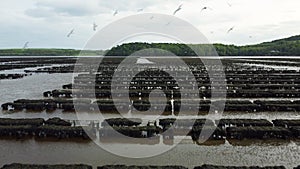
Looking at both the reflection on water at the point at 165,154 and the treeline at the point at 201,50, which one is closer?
the reflection on water at the point at 165,154

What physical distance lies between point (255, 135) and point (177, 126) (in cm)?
482

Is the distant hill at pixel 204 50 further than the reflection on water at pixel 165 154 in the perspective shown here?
Yes

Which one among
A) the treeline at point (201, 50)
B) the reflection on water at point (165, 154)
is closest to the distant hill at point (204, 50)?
the treeline at point (201, 50)

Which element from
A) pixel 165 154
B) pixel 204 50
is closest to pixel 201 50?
pixel 204 50

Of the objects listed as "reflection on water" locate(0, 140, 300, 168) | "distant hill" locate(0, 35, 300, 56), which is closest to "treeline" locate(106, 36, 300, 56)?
"distant hill" locate(0, 35, 300, 56)

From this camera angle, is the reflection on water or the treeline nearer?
the reflection on water

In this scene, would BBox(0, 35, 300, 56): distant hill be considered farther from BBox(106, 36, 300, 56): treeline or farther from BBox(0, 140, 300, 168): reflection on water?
BBox(0, 140, 300, 168): reflection on water

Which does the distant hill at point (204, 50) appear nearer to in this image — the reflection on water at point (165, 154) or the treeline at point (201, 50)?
the treeline at point (201, 50)

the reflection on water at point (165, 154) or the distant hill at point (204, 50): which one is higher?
the distant hill at point (204, 50)

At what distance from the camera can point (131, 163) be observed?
15672 mm

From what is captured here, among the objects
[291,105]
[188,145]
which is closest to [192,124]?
[188,145]

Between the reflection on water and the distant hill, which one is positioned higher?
the distant hill

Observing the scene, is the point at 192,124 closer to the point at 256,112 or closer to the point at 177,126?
the point at 177,126

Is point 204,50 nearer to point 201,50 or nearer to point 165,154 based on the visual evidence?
point 201,50
